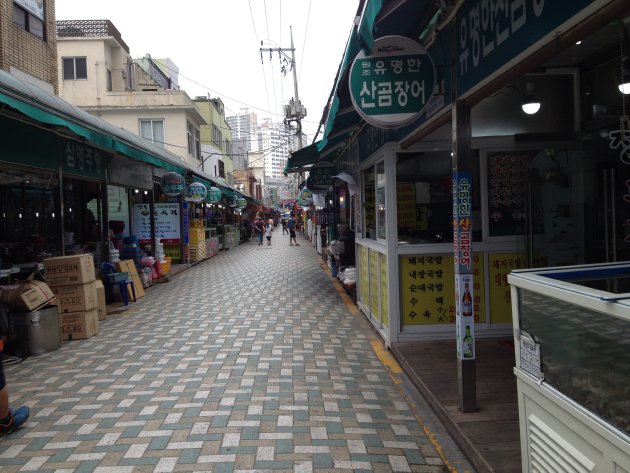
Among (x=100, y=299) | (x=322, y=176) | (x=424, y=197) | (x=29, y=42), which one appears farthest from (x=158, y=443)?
(x=29, y=42)

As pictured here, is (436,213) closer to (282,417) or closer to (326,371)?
(326,371)

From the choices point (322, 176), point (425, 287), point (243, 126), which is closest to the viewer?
point (425, 287)

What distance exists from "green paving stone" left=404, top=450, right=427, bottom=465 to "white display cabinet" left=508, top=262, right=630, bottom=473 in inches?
41.4

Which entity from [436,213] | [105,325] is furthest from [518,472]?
[105,325]

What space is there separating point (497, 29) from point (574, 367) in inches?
89.7

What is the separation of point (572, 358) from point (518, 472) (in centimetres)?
127

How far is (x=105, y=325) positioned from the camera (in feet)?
28.0

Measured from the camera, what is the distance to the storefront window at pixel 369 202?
27.5 feet

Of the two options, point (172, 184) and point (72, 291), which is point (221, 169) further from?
point (72, 291)

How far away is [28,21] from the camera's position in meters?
13.4

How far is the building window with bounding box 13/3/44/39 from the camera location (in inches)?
503

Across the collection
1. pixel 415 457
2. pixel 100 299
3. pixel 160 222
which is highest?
pixel 160 222

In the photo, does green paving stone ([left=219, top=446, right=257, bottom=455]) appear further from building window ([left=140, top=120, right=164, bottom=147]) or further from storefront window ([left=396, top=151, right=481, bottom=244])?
building window ([left=140, top=120, right=164, bottom=147])

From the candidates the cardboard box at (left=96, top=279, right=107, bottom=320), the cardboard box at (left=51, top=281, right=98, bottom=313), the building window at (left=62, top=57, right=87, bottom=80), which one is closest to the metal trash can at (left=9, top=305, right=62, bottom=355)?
the cardboard box at (left=51, top=281, right=98, bottom=313)
